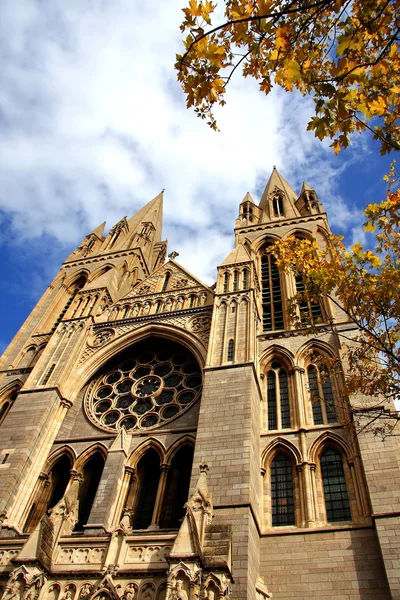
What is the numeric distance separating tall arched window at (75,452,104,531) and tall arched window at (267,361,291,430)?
5492mm

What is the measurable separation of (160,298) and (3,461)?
934 centimetres

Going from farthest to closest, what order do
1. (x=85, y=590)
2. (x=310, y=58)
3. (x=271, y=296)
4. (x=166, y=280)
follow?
(x=166, y=280) → (x=271, y=296) → (x=85, y=590) → (x=310, y=58)

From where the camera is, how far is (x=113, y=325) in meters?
19.6

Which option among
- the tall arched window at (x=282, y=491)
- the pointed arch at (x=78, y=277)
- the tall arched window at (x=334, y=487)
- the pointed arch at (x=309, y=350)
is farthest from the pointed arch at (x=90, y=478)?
the pointed arch at (x=78, y=277)

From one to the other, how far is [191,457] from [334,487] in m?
4.23

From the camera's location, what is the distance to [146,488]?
13969 millimetres

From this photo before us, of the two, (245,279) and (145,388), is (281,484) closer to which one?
(145,388)

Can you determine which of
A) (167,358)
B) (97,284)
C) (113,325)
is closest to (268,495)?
(167,358)

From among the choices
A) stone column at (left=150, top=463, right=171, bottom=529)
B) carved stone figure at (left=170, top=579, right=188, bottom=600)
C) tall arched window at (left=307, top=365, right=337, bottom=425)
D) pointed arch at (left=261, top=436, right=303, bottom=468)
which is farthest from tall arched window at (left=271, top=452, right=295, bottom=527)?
carved stone figure at (left=170, top=579, right=188, bottom=600)

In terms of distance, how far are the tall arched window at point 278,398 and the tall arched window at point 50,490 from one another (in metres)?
6.50

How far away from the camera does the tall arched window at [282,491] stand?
11.9m

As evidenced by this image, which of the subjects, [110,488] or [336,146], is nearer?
[336,146]

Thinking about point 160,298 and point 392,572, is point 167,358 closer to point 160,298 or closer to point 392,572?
point 160,298

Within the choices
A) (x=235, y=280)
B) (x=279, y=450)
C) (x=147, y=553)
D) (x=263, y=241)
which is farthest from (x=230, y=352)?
(x=263, y=241)
